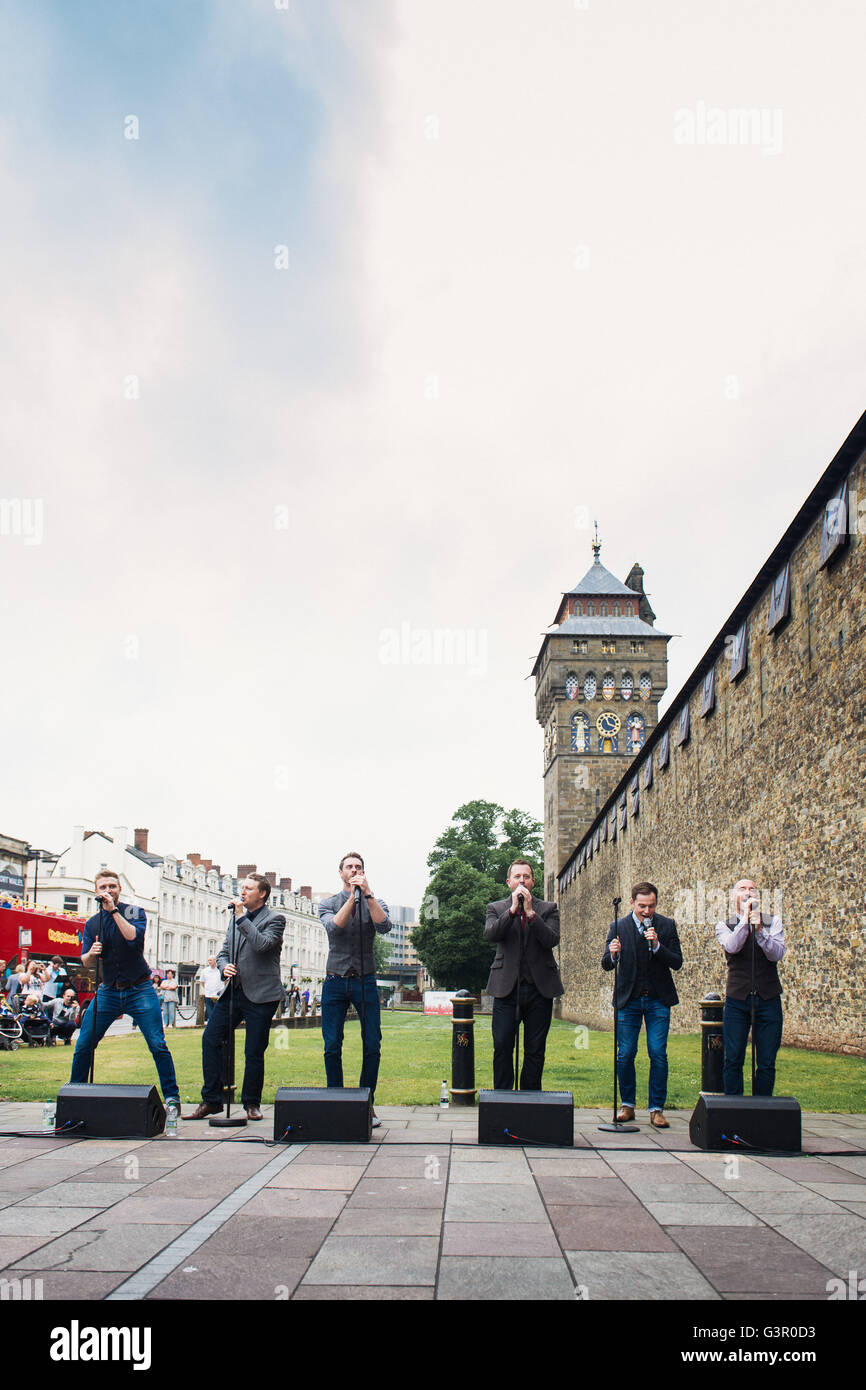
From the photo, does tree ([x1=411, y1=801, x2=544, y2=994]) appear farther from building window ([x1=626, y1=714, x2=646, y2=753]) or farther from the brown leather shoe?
the brown leather shoe

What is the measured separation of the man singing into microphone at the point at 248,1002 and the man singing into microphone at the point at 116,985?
1.00 feet

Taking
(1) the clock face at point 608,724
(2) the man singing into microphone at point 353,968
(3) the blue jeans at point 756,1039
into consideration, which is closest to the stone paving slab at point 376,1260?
(2) the man singing into microphone at point 353,968

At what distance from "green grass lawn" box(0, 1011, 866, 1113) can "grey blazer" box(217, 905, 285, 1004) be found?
1.99 m

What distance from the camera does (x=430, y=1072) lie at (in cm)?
1148

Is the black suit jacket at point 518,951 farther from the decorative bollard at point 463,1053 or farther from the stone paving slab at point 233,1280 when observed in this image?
the stone paving slab at point 233,1280

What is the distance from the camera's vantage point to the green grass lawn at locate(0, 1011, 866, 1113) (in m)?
9.17

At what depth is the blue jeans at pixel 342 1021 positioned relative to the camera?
23.9ft

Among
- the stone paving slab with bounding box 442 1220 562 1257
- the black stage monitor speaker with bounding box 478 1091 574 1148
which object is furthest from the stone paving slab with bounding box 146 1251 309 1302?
the black stage monitor speaker with bounding box 478 1091 574 1148

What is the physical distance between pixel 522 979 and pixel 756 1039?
1613 mm

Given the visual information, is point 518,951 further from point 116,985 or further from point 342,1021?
point 116,985

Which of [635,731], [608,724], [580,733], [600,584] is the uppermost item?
[600,584]

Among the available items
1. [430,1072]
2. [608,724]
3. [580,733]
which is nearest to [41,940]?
[430,1072]
